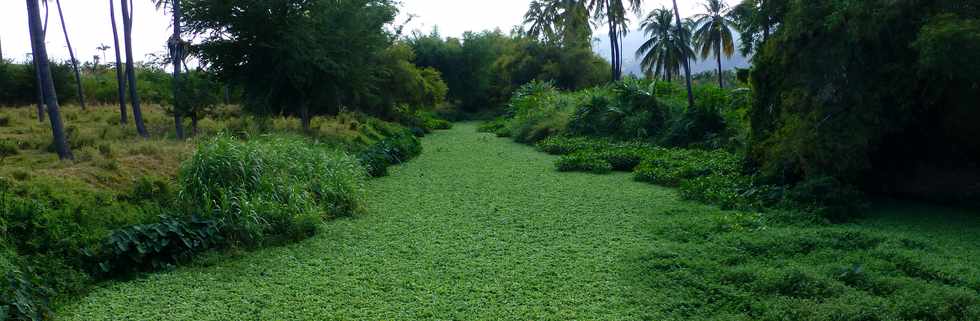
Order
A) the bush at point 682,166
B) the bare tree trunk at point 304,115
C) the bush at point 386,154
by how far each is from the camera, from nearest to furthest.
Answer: the bush at point 682,166
the bush at point 386,154
the bare tree trunk at point 304,115

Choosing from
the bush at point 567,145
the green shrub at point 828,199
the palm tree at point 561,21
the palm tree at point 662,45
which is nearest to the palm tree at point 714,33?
the palm tree at point 662,45

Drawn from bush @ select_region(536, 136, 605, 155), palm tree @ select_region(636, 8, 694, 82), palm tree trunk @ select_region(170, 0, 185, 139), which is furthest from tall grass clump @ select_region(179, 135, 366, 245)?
palm tree @ select_region(636, 8, 694, 82)

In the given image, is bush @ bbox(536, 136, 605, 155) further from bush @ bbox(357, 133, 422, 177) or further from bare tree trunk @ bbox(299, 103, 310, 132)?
bare tree trunk @ bbox(299, 103, 310, 132)

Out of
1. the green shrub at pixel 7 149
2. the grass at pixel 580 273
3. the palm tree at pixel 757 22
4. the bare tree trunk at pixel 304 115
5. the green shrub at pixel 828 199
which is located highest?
the palm tree at pixel 757 22

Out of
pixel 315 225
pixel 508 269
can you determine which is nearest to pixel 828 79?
pixel 508 269

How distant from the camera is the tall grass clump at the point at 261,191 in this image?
6211mm

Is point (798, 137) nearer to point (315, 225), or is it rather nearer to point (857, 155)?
point (857, 155)

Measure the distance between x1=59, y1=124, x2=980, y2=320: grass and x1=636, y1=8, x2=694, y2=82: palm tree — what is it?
97.5 feet

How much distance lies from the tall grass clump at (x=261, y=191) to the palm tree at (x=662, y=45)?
2953 centimetres

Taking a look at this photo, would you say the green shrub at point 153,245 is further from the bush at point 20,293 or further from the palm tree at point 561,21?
the palm tree at point 561,21

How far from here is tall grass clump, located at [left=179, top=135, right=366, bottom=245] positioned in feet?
20.4

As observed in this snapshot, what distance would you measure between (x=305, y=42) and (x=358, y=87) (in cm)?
182

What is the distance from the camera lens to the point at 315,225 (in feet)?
22.0

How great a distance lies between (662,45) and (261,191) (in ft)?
107
